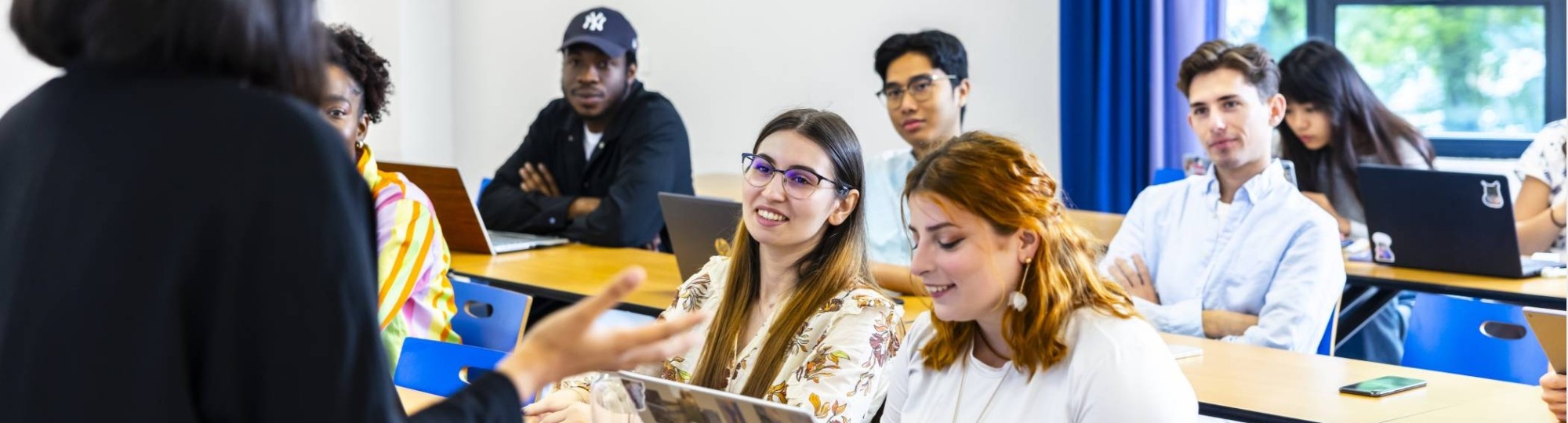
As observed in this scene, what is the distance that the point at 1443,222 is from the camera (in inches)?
143

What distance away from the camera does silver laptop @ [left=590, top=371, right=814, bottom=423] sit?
1.33m

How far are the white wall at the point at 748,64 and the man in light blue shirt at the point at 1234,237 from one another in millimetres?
1807

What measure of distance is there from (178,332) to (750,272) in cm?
142

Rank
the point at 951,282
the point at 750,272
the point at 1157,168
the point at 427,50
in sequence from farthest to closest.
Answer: the point at 427,50, the point at 1157,168, the point at 750,272, the point at 951,282

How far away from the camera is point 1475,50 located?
5.15 m

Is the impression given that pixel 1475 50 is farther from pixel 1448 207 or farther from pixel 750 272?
pixel 750 272

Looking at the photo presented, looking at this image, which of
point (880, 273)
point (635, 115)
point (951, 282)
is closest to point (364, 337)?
point (951, 282)

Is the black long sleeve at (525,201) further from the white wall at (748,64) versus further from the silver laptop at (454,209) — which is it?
the white wall at (748,64)

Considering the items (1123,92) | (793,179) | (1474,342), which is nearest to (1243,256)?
(1474,342)

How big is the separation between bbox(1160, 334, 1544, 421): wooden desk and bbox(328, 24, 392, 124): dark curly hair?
1654 mm

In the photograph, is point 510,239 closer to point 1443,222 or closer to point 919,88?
point 919,88

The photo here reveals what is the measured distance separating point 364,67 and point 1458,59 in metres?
3.92

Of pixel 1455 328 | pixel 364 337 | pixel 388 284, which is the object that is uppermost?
pixel 364 337

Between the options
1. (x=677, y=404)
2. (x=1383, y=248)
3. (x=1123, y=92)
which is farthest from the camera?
(x=1123, y=92)
